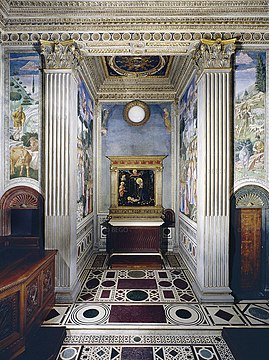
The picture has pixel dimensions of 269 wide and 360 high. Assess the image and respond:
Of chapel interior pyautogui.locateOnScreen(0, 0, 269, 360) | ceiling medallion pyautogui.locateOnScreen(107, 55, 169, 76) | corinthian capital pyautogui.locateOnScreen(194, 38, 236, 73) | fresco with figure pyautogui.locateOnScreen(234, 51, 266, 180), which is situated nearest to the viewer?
chapel interior pyautogui.locateOnScreen(0, 0, 269, 360)

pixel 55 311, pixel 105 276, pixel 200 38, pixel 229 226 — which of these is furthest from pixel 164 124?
pixel 55 311

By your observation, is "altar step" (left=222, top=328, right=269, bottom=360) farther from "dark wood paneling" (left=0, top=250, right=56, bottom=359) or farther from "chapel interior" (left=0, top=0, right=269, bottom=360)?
"dark wood paneling" (left=0, top=250, right=56, bottom=359)

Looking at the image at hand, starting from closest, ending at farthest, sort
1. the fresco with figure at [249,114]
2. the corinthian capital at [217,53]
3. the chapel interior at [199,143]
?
the chapel interior at [199,143], the corinthian capital at [217,53], the fresco with figure at [249,114]

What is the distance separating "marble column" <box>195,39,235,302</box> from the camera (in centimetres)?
495

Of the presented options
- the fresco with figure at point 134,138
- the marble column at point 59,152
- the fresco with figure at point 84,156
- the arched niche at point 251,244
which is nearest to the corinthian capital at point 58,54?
the marble column at point 59,152

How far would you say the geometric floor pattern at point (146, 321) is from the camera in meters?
3.62

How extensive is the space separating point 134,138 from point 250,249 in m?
5.04

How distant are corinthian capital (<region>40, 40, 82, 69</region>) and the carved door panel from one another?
185 inches

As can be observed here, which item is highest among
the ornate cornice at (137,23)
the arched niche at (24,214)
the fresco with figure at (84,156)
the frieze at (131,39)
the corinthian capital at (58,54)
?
the ornate cornice at (137,23)

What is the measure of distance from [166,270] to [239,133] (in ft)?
12.8

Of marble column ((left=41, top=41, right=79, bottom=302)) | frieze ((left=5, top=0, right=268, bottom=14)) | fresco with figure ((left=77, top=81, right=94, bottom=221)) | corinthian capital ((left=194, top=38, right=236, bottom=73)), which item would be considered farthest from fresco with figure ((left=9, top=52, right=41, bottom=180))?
corinthian capital ((left=194, top=38, right=236, bottom=73))

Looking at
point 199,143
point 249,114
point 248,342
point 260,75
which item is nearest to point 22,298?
point 248,342

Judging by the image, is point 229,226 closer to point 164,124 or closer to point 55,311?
point 55,311

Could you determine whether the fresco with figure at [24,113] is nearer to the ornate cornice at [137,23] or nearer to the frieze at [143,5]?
the ornate cornice at [137,23]
